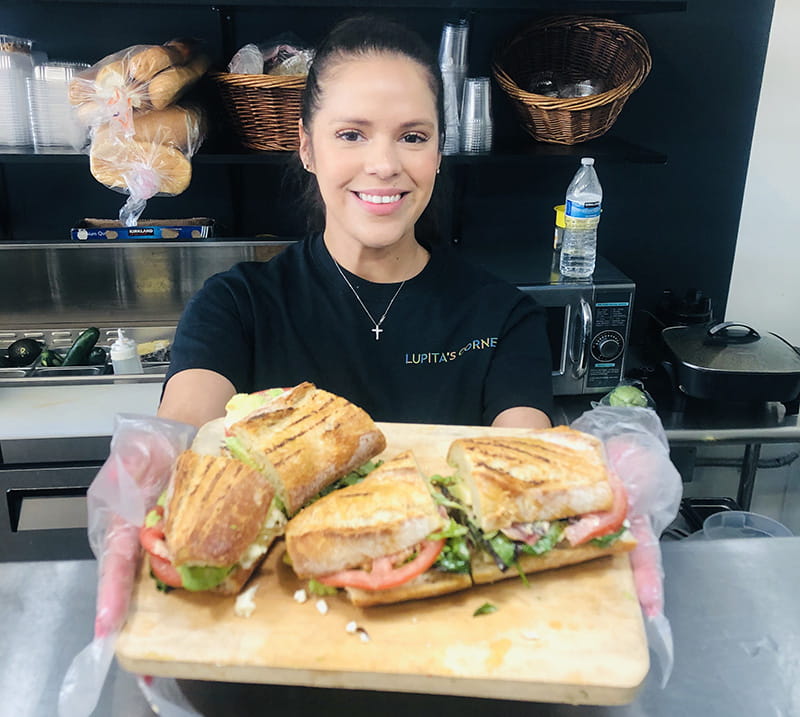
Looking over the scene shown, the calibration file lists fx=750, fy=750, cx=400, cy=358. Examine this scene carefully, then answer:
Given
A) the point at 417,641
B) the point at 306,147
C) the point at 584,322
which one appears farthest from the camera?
the point at 584,322

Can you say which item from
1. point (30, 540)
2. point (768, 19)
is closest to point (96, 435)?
point (30, 540)

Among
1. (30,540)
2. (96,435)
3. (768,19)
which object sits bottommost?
(30,540)

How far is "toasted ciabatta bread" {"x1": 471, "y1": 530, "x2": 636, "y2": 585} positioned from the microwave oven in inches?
49.2

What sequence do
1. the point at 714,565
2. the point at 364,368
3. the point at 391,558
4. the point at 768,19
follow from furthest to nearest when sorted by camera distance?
the point at 768,19 < the point at 364,368 < the point at 714,565 < the point at 391,558

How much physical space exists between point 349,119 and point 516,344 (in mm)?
630

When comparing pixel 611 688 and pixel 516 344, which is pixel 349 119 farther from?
pixel 611 688

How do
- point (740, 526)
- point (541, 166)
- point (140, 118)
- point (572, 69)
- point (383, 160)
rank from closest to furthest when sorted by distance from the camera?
point (383, 160) → point (740, 526) → point (140, 118) → point (572, 69) → point (541, 166)

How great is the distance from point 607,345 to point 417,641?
5.29 feet

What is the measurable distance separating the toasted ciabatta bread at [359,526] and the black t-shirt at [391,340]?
0.66 m

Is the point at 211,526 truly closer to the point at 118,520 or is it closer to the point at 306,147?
the point at 118,520

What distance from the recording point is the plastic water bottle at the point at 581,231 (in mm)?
2359

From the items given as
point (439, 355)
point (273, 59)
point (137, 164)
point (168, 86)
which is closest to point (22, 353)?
point (137, 164)

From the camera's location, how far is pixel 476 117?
2.37 m

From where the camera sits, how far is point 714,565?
116 centimetres
